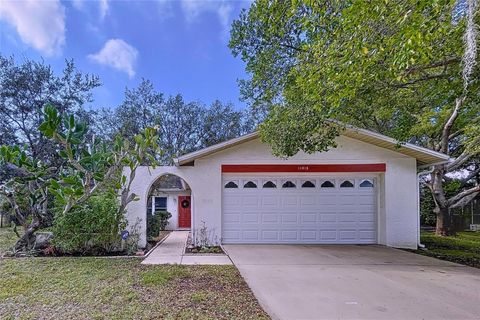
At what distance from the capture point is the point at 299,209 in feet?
38.6

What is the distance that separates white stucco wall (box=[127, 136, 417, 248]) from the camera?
11164 mm

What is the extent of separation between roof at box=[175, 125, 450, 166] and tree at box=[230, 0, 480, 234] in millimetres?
461

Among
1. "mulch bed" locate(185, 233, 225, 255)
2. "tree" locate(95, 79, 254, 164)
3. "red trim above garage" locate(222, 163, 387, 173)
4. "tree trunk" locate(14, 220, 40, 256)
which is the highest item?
"tree" locate(95, 79, 254, 164)

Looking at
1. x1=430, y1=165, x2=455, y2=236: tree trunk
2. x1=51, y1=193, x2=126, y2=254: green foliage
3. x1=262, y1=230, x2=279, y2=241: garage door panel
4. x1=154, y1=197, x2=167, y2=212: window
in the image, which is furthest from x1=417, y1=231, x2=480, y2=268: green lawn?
x1=154, y1=197, x2=167, y2=212: window

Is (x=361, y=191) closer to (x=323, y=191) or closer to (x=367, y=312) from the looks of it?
(x=323, y=191)

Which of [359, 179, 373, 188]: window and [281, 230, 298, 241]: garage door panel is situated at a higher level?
[359, 179, 373, 188]: window

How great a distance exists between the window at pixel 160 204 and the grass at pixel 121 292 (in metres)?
12.4

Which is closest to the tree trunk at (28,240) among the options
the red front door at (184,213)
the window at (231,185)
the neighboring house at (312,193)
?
the neighboring house at (312,193)

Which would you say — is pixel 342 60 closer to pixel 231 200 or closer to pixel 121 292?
pixel 121 292

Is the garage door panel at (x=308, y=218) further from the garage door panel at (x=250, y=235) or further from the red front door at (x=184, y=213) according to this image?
the red front door at (x=184, y=213)

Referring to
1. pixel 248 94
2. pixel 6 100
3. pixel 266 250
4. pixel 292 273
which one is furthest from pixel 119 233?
pixel 6 100

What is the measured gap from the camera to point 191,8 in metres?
9.88

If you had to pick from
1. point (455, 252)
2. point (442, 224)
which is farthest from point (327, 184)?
point (442, 224)

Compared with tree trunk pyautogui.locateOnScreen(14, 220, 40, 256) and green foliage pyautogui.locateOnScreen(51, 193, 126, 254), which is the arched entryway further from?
green foliage pyautogui.locateOnScreen(51, 193, 126, 254)
